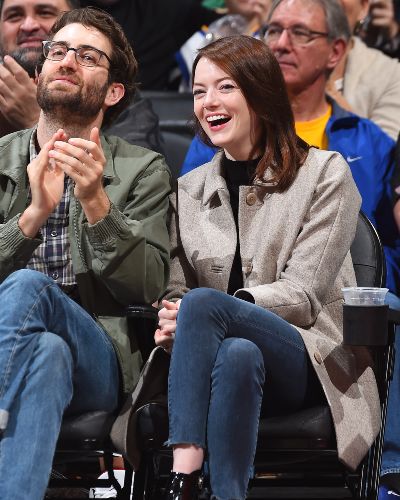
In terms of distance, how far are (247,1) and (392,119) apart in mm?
1025

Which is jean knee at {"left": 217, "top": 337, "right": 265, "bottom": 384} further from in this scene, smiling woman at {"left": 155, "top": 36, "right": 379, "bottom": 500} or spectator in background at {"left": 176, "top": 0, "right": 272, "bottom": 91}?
spectator in background at {"left": 176, "top": 0, "right": 272, "bottom": 91}

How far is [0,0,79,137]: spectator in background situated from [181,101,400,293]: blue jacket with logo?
1.99ft

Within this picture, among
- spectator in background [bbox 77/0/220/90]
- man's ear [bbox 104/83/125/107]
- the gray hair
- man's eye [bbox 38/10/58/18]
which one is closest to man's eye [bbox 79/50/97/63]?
man's ear [bbox 104/83/125/107]

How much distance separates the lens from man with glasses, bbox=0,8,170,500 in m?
2.75

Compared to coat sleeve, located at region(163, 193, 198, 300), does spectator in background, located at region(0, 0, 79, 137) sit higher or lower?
higher

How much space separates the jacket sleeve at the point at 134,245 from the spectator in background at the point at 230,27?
1.88m

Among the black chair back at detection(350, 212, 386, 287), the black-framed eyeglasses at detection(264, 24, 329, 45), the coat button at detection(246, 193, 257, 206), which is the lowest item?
the black chair back at detection(350, 212, 386, 287)

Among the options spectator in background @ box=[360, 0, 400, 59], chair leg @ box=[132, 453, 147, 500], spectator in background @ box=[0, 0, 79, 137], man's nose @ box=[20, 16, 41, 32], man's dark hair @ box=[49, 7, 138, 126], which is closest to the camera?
chair leg @ box=[132, 453, 147, 500]

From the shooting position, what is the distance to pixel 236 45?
3248mm

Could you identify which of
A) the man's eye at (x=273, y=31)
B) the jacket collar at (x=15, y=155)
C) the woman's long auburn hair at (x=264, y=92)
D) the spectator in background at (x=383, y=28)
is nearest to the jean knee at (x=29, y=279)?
the jacket collar at (x=15, y=155)

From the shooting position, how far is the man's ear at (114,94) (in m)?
3.43

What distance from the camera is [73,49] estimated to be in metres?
3.29

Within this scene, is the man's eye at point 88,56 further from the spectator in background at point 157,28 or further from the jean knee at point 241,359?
the spectator in background at point 157,28

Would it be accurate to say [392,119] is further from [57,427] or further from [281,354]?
[57,427]
